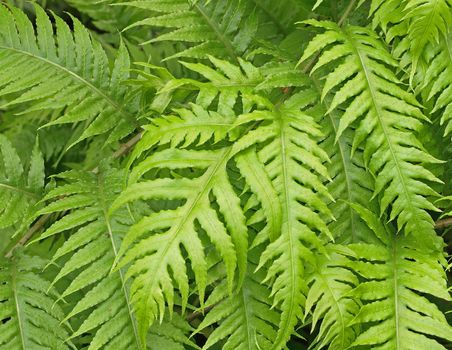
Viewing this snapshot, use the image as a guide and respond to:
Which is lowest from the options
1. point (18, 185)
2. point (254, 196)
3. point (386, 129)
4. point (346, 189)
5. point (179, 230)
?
point (18, 185)

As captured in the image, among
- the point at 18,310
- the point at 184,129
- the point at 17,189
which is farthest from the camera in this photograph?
the point at 17,189

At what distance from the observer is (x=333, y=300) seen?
122cm

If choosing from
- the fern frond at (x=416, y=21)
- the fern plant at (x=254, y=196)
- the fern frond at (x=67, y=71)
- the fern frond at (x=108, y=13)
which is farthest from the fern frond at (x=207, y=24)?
the fern frond at (x=108, y=13)

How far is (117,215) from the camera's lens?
1393 mm

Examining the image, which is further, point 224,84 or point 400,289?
point 224,84

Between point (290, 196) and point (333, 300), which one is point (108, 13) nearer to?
point (290, 196)

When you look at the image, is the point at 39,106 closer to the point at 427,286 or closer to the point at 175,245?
the point at 175,245

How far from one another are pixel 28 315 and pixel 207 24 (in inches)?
36.2

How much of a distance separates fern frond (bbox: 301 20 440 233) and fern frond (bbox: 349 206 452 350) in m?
0.06

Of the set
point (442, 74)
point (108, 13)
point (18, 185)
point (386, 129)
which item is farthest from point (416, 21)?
point (108, 13)

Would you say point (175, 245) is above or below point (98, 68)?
below

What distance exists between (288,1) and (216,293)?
3.54 feet

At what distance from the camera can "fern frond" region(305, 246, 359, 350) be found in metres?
1.20

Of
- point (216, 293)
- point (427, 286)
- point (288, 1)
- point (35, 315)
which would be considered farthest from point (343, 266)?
point (288, 1)
